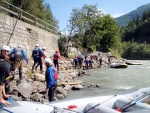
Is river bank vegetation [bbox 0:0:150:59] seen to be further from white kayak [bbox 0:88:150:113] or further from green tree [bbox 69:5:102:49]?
white kayak [bbox 0:88:150:113]

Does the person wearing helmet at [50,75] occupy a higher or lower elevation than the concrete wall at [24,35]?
lower

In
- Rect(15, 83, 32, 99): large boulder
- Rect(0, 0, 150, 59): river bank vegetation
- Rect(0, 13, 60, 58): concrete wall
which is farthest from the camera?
Rect(0, 0, 150, 59): river bank vegetation

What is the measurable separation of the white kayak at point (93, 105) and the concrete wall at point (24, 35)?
8.40 metres

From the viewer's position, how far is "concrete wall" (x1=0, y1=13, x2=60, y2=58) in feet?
45.9

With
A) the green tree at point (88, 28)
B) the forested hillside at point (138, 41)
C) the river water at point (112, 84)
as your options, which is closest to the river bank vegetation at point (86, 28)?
the green tree at point (88, 28)

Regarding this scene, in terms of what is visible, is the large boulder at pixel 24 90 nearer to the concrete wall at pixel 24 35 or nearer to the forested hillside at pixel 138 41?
the concrete wall at pixel 24 35

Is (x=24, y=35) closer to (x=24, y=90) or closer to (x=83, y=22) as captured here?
(x=24, y=90)

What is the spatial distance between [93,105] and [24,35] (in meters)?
12.7

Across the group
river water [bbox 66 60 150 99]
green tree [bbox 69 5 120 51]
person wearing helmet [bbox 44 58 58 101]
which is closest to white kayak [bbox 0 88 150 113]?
river water [bbox 66 60 150 99]

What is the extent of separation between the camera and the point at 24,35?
17594 mm

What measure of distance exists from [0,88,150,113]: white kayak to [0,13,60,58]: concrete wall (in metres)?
8.40

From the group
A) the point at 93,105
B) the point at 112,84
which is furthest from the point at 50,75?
the point at 112,84

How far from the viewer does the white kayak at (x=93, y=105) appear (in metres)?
4.80

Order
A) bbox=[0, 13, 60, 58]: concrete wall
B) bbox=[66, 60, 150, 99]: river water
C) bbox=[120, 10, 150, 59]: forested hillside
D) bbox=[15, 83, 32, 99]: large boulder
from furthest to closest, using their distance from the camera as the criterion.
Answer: bbox=[120, 10, 150, 59]: forested hillside
bbox=[0, 13, 60, 58]: concrete wall
bbox=[66, 60, 150, 99]: river water
bbox=[15, 83, 32, 99]: large boulder
